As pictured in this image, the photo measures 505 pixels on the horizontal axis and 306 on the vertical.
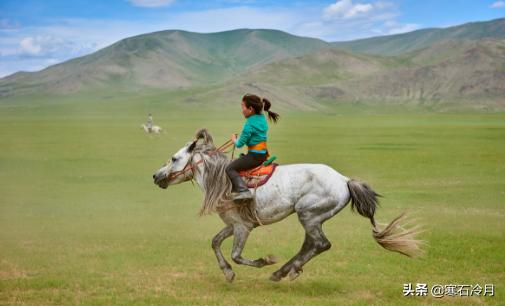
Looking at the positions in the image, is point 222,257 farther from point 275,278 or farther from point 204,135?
point 204,135

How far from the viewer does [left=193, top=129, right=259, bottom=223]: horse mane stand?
9.40m

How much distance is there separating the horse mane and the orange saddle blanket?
277 mm

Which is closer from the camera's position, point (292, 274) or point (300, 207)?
point (292, 274)

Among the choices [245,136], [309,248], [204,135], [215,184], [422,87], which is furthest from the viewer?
[422,87]

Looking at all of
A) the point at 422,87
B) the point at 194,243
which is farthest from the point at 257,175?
the point at 422,87

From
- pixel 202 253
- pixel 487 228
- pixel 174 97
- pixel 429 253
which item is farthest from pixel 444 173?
pixel 174 97

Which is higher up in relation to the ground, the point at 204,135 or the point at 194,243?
the point at 204,135

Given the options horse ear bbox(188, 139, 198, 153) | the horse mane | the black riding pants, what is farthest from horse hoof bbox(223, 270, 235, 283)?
horse ear bbox(188, 139, 198, 153)

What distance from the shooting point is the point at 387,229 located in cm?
935

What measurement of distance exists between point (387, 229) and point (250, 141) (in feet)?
8.22

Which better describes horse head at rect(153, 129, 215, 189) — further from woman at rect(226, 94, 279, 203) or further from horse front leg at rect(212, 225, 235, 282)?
horse front leg at rect(212, 225, 235, 282)

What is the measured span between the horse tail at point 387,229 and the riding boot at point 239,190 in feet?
5.13

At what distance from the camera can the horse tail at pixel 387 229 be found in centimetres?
922

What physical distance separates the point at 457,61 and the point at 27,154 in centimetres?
17801
